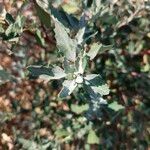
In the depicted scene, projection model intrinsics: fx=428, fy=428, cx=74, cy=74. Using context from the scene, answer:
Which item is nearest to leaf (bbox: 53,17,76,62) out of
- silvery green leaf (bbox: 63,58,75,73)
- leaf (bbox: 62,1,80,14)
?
silvery green leaf (bbox: 63,58,75,73)

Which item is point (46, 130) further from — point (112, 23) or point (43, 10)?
point (43, 10)

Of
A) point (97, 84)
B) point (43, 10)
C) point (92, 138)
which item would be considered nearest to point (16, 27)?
point (43, 10)

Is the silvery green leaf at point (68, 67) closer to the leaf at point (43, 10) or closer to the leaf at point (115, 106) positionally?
the leaf at point (43, 10)

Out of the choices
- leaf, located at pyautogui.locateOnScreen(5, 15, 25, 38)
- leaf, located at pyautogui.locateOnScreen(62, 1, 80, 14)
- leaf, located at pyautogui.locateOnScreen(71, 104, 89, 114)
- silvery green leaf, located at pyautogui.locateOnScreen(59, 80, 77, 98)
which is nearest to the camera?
silvery green leaf, located at pyautogui.locateOnScreen(59, 80, 77, 98)

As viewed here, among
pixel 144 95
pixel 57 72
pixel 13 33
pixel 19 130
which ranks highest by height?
pixel 13 33

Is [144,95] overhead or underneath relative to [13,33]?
underneath

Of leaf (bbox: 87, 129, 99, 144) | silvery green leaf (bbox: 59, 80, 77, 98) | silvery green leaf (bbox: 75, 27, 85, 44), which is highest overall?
silvery green leaf (bbox: 75, 27, 85, 44)

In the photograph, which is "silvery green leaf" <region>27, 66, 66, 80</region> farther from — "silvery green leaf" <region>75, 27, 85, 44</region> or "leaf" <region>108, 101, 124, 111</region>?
"leaf" <region>108, 101, 124, 111</region>

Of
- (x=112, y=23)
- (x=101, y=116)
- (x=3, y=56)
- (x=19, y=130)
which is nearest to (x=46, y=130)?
(x=19, y=130)
